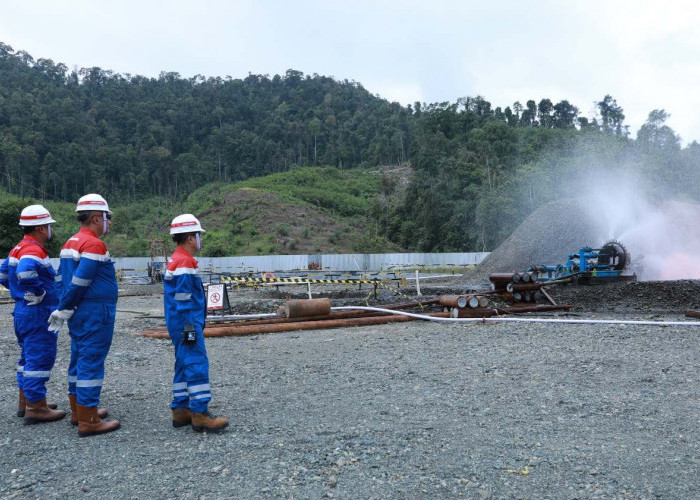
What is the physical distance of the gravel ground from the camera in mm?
3727

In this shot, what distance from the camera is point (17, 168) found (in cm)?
9162

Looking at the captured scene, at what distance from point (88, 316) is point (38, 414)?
1339mm

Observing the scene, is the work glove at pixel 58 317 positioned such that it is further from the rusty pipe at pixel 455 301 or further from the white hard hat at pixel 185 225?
the rusty pipe at pixel 455 301

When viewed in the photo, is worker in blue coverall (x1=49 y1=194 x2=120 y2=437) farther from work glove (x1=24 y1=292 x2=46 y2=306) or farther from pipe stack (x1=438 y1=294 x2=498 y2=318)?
pipe stack (x1=438 y1=294 x2=498 y2=318)

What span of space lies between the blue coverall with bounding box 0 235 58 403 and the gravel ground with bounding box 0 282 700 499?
0.45 metres

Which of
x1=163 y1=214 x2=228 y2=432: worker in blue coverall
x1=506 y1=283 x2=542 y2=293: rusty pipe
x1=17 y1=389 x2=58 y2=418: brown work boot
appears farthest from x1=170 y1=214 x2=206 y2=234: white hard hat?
x1=506 y1=283 x2=542 y2=293: rusty pipe

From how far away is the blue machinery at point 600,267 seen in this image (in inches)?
729

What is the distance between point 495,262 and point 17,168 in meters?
90.7

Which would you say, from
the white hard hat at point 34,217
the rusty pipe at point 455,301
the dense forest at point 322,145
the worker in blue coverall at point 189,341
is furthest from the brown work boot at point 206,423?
the dense forest at point 322,145

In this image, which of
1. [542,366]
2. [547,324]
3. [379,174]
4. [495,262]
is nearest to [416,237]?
[495,262]

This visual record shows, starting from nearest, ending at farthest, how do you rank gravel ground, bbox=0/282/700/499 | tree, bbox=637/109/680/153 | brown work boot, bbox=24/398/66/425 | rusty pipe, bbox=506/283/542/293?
1. gravel ground, bbox=0/282/700/499
2. brown work boot, bbox=24/398/66/425
3. rusty pipe, bbox=506/283/542/293
4. tree, bbox=637/109/680/153

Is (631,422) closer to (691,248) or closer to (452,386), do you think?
(452,386)

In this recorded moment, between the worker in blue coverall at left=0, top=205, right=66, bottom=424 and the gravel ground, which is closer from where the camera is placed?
the gravel ground

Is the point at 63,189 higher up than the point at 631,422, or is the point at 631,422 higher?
the point at 63,189
